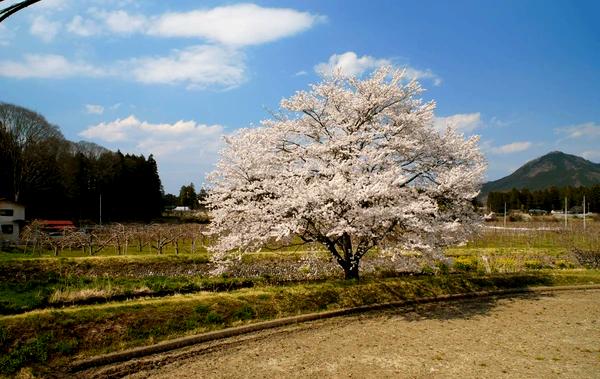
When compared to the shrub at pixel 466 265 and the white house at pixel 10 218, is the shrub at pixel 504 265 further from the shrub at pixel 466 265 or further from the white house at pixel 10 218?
the white house at pixel 10 218

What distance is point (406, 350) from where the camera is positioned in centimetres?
1029

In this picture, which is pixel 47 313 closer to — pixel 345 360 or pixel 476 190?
pixel 345 360

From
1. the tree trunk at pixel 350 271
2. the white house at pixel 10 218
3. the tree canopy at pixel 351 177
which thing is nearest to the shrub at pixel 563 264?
the tree canopy at pixel 351 177

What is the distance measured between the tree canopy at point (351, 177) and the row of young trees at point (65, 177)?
48.9m

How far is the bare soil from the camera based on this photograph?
897 cm

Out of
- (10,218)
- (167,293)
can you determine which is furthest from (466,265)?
(10,218)

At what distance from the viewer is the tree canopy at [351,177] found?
1426cm

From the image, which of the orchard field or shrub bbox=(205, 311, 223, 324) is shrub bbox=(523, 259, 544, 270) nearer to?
the orchard field

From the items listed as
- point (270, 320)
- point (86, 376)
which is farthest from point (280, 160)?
point (86, 376)

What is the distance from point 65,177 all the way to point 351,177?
2226 inches

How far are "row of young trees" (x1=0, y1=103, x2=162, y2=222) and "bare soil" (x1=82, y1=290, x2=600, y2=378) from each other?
178 feet

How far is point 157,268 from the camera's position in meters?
24.0

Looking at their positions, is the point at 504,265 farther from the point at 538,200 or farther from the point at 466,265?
the point at 538,200

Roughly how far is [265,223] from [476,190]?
7924 mm
